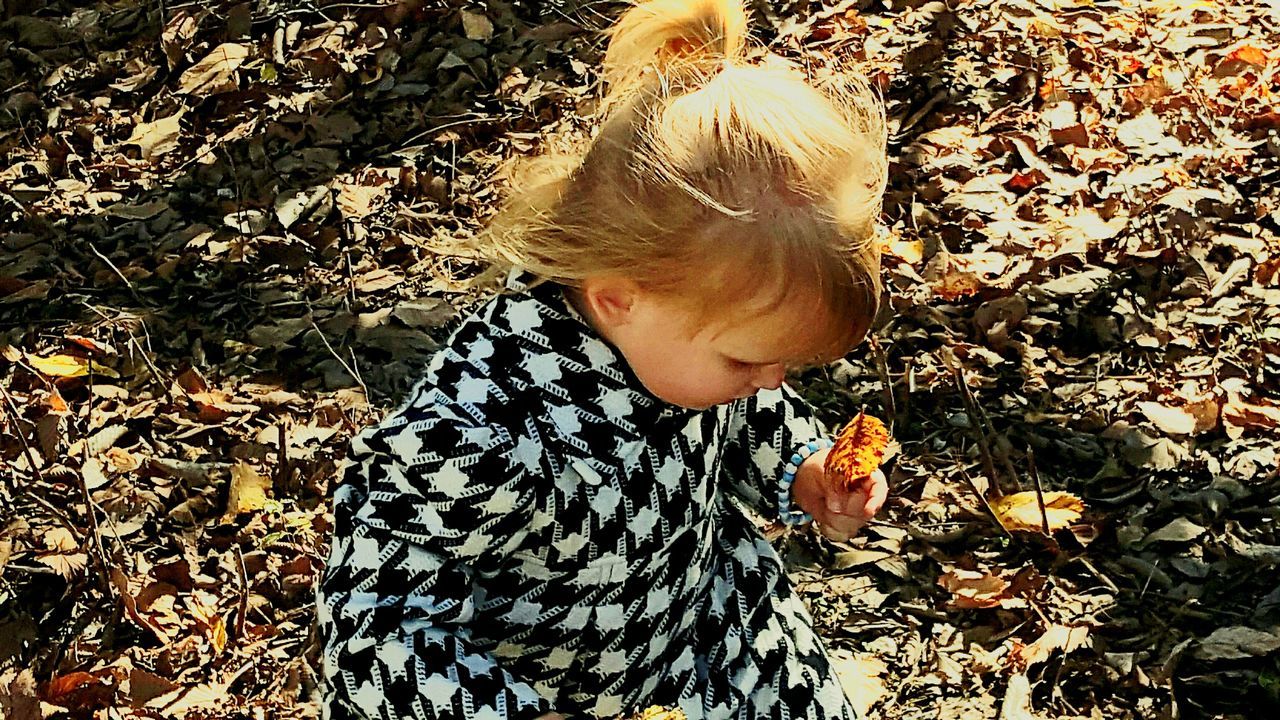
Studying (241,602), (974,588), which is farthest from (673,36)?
(241,602)

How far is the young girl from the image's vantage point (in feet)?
5.41

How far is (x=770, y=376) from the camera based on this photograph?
69.5 inches

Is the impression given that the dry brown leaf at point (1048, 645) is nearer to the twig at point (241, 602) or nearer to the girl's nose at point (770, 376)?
the girl's nose at point (770, 376)

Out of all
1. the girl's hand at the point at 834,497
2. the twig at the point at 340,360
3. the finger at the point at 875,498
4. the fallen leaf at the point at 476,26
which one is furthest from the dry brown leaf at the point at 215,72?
the finger at the point at 875,498

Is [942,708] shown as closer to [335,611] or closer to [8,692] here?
[335,611]

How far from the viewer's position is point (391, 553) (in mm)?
1769

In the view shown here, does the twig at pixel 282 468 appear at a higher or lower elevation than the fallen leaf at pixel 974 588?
lower

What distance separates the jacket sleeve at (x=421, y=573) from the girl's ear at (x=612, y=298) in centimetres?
20

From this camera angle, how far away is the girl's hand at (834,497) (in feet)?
6.70

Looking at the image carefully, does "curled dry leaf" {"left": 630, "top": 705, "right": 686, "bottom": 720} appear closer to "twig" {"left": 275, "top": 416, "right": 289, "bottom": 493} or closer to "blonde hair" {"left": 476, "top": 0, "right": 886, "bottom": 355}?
"blonde hair" {"left": 476, "top": 0, "right": 886, "bottom": 355}

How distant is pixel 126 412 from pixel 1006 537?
1.91 m

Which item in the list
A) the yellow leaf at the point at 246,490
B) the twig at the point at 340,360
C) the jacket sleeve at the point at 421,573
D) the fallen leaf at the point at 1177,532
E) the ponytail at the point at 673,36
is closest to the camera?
the jacket sleeve at the point at 421,573

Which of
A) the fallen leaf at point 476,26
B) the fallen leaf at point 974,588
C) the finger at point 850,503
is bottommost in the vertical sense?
the fallen leaf at point 974,588

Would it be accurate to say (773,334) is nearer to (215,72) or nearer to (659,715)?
(659,715)
